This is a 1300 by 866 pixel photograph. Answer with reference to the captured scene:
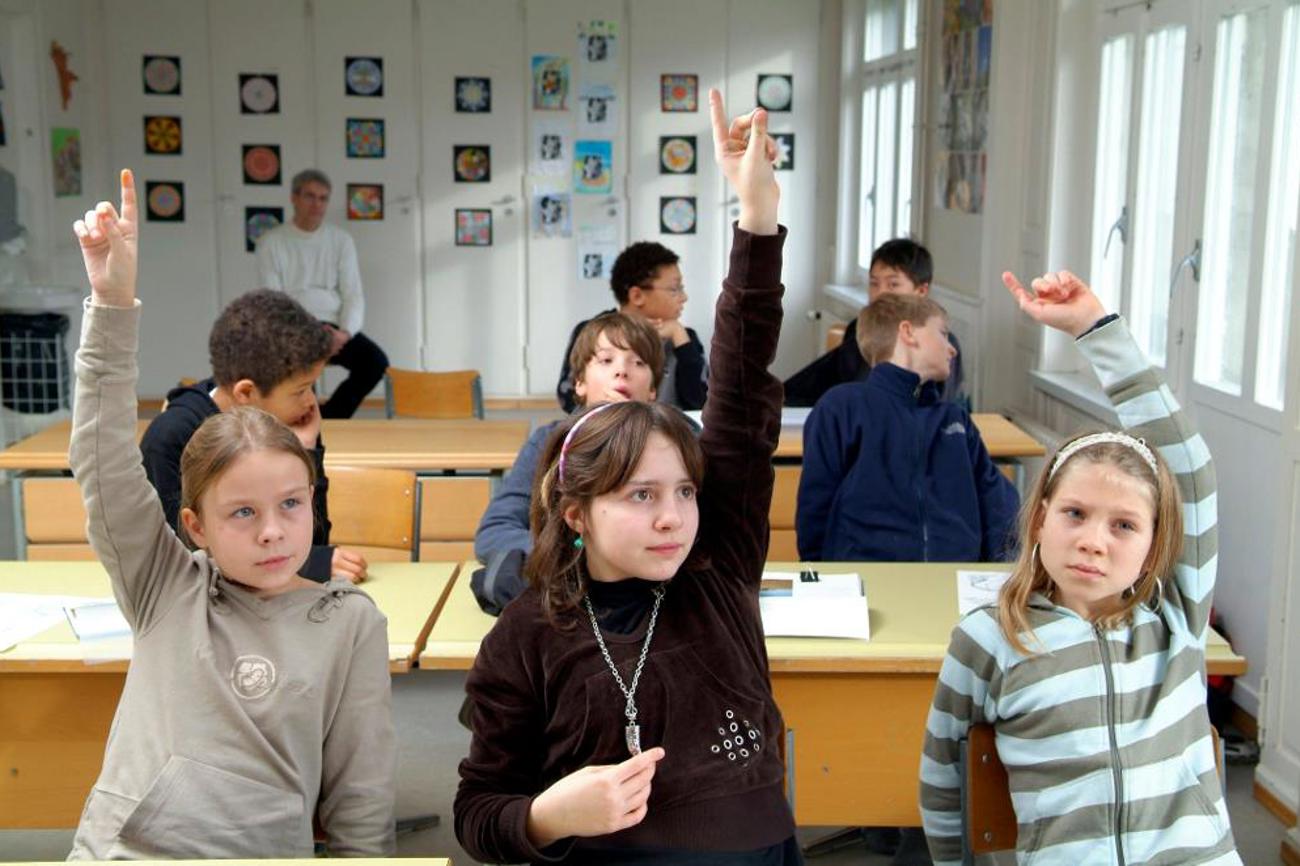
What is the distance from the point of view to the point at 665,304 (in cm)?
468

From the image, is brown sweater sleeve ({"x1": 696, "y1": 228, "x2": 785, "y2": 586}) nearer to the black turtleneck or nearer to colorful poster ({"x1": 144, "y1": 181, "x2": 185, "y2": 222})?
the black turtleneck

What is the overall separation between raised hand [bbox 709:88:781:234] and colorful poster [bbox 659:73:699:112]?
7.62 metres

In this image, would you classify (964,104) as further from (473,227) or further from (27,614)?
(27,614)

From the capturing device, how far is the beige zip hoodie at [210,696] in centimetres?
188

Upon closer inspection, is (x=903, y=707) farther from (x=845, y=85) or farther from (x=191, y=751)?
(x=845, y=85)

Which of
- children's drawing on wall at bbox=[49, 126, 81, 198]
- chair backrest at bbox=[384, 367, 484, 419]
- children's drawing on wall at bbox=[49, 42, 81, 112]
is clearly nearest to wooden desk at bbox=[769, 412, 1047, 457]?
chair backrest at bbox=[384, 367, 484, 419]

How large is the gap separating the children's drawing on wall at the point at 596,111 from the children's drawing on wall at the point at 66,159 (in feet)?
9.49

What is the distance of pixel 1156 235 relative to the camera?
16.7ft

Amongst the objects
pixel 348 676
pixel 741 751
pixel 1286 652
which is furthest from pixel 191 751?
pixel 1286 652

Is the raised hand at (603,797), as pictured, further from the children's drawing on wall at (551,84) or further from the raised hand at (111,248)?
the children's drawing on wall at (551,84)

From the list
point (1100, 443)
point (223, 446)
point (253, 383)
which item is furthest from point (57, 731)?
point (1100, 443)

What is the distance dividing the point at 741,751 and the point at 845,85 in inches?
310

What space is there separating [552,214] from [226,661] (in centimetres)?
745

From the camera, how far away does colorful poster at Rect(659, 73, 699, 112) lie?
9.21 meters
